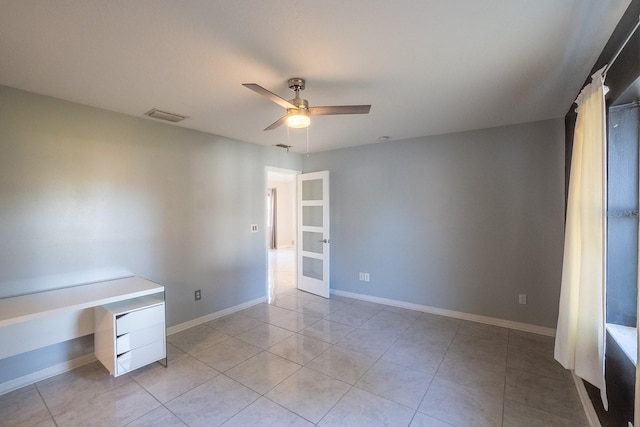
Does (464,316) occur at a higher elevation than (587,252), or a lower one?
lower

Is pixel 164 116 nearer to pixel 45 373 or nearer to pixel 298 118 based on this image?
pixel 298 118

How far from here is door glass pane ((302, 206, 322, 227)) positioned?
4.77 meters

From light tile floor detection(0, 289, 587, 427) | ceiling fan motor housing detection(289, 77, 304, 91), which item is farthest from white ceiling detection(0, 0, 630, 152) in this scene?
light tile floor detection(0, 289, 587, 427)

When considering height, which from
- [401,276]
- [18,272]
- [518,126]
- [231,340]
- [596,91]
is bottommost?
[231,340]

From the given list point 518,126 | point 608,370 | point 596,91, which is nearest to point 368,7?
point 596,91

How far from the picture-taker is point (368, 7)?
139cm

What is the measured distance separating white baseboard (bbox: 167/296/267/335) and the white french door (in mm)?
908

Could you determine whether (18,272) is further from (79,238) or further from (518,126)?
(518,126)

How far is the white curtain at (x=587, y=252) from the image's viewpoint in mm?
1613

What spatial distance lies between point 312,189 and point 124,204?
2.82 meters

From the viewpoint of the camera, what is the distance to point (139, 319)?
2418 millimetres

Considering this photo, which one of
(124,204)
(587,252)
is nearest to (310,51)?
(587,252)

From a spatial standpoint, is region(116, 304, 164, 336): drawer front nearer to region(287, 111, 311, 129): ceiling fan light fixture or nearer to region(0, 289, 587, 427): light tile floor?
region(0, 289, 587, 427): light tile floor

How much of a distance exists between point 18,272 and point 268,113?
259 centimetres
